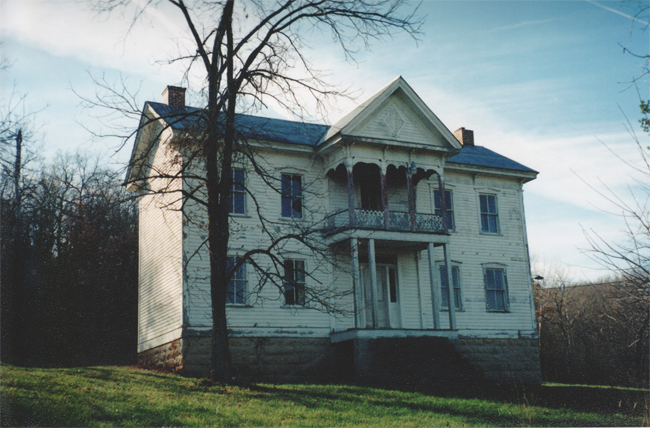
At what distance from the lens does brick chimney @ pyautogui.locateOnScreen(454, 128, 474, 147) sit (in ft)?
89.6

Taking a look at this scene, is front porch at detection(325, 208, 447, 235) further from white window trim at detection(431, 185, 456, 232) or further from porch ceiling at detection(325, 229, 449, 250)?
white window trim at detection(431, 185, 456, 232)

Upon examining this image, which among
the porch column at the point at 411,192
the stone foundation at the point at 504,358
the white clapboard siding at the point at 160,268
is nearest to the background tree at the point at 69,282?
the white clapboard siding at the point at 160,268

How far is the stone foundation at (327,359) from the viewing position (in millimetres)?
18328

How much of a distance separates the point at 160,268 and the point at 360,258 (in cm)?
692

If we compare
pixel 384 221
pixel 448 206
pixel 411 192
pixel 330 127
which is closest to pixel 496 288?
pixel 448 206

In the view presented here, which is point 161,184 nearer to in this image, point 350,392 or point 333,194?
point 333,194

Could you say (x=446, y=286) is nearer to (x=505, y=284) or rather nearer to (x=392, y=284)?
(x=392, y=284)

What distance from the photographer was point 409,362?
1864 centimetres

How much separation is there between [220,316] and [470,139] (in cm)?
1615

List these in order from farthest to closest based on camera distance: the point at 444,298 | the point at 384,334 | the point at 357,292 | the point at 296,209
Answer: the point at 444,298
the point at 296,209
the point at 357,292
the point at 384,334

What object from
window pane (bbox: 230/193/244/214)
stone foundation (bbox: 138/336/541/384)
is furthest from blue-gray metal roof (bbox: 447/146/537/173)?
window pane (bbox: 230/193/244/214)

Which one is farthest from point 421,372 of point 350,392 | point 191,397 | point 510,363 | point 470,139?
point 470,139

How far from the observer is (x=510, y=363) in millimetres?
23172

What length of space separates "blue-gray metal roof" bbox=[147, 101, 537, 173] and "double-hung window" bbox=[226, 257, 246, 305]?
4.19 metres
